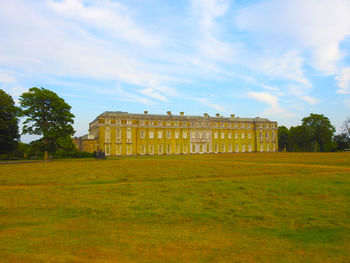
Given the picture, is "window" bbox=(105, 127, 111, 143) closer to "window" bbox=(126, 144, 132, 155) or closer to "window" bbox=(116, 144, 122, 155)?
"window" bbox=(116, 144, 122, 155)

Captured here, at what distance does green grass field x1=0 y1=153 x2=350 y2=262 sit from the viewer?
5.86 metres

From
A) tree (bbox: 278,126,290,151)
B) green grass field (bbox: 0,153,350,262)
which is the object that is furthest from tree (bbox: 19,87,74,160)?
tree (bbox: 278,126,290,151)

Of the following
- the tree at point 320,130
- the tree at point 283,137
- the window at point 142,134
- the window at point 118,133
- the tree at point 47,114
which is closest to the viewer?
the tree at point 47,114

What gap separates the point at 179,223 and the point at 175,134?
66853 millimetres

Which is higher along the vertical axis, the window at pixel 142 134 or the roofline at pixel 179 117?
the roofline at pixel 179 117

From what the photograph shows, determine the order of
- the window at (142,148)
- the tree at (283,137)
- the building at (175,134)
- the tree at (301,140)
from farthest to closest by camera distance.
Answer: the tree at (283,137)
the tree at (301,140)
the window at (142,148)
the building at (175,134)

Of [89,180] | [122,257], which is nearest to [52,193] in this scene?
[89,180]

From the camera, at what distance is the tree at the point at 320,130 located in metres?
78.7

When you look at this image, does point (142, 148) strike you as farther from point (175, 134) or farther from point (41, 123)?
point (41, 123)

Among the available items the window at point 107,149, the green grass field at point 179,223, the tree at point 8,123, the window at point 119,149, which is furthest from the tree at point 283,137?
the green grass field at point 179,223

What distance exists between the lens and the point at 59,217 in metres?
8.95

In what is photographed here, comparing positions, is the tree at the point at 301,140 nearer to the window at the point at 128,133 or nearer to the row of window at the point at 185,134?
the row of window at the point at 185,134

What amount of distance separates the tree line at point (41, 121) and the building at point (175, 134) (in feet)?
70.1

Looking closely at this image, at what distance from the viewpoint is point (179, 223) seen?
327 inches
